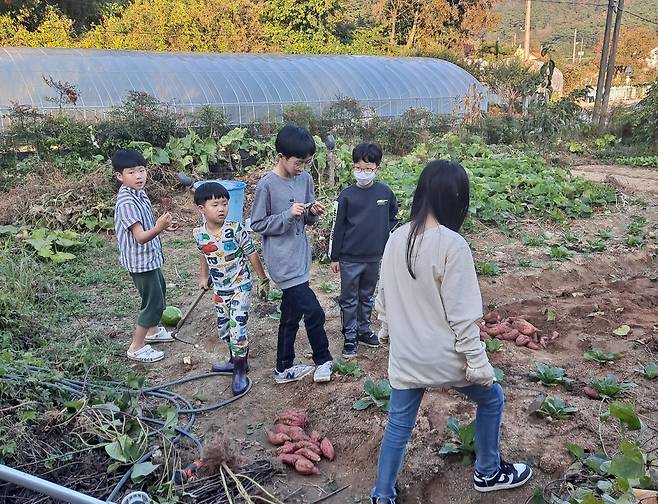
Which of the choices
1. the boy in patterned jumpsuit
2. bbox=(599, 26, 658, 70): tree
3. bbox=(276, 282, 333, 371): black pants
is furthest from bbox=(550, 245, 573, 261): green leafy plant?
bbox=(599, 26, 658, 70): tree

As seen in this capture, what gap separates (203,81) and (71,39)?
385 inches

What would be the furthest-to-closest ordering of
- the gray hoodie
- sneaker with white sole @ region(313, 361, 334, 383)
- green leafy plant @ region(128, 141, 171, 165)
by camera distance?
green leafy plant @ region(128, 141, 171, 165) < sneaker with white sole @ region(313, 361, 334, 383) < the gray hoodie

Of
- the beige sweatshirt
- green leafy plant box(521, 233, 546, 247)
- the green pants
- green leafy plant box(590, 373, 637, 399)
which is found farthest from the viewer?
green leafy plant box(521, 233, 546, 247)

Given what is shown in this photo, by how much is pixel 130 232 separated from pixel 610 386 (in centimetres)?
319

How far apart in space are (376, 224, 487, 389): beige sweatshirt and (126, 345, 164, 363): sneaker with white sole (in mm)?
2450

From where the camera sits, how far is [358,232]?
4070mm

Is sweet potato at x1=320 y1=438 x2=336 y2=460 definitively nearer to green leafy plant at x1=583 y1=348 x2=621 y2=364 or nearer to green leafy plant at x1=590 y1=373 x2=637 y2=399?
green leafy plant at x1=590 y1=373 x2=637 y2=399

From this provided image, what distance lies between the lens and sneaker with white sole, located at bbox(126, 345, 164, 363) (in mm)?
4391

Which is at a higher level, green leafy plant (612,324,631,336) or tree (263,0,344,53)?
tree (263,0,344,53)

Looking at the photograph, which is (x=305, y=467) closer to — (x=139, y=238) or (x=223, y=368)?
(x=223, y=368)

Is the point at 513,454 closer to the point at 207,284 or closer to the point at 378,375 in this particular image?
the point at 378,375

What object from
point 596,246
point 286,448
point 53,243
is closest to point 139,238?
point 286,448

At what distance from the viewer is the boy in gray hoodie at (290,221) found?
3.49 m

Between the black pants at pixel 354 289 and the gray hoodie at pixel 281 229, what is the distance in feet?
1.77
